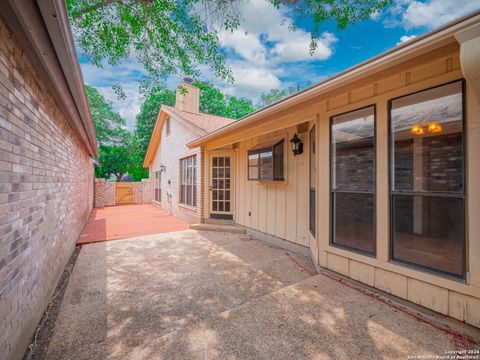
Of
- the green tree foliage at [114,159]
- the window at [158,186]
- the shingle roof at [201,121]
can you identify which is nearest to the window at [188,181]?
the shingle roof at [201,121]

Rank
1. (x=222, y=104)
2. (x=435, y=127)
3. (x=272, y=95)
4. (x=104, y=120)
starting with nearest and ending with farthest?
(x=435, y=127) < (x=104, y=120) < (x=222, y=104) < (x=272, y=95)

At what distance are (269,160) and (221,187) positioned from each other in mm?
2232

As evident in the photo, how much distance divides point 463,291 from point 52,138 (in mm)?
4788

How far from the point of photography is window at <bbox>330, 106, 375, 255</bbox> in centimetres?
271

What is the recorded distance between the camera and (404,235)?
248 cm

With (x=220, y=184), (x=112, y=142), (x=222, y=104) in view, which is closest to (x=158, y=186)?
(x=220, y=184)

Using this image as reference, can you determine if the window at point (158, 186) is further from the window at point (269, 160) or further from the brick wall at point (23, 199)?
the brick wall at point (23, 199)

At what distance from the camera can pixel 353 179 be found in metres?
2.89

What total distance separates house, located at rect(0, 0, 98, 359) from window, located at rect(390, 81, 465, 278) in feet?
10.7

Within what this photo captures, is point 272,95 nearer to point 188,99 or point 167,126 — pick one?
point 188,99

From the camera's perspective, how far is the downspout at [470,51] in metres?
1.40

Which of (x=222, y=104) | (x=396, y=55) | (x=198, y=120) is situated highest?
(x=222, y=104)

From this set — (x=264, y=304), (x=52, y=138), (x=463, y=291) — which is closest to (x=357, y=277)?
(x=463, y=291)

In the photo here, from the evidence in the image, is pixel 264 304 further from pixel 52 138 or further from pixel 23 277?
pixel 52 138
